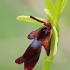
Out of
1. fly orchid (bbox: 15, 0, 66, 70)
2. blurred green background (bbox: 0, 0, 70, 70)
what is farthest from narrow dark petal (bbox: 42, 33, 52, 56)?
blurred green background (bbox: 0, 0, 70, 70)

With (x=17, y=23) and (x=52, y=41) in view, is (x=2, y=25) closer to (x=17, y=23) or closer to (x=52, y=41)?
(x=17, y=23)

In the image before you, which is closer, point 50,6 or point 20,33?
point 50,6

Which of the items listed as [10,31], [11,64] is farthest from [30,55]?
[10,31]

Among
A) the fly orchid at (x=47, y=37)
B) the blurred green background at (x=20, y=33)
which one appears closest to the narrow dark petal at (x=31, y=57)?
the fly orchid at (x=47, y=37)

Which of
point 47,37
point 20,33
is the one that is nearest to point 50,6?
point 47,37

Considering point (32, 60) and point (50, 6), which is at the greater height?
point (50, 6)

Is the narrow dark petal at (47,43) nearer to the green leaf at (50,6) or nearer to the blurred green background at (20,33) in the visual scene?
the green leaf at (50,6)

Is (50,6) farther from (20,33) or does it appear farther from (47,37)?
(20,33)

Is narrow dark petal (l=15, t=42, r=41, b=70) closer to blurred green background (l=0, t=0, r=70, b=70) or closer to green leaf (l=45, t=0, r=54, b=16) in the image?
green leaf (l=45, t=0, r=54, b=16)
